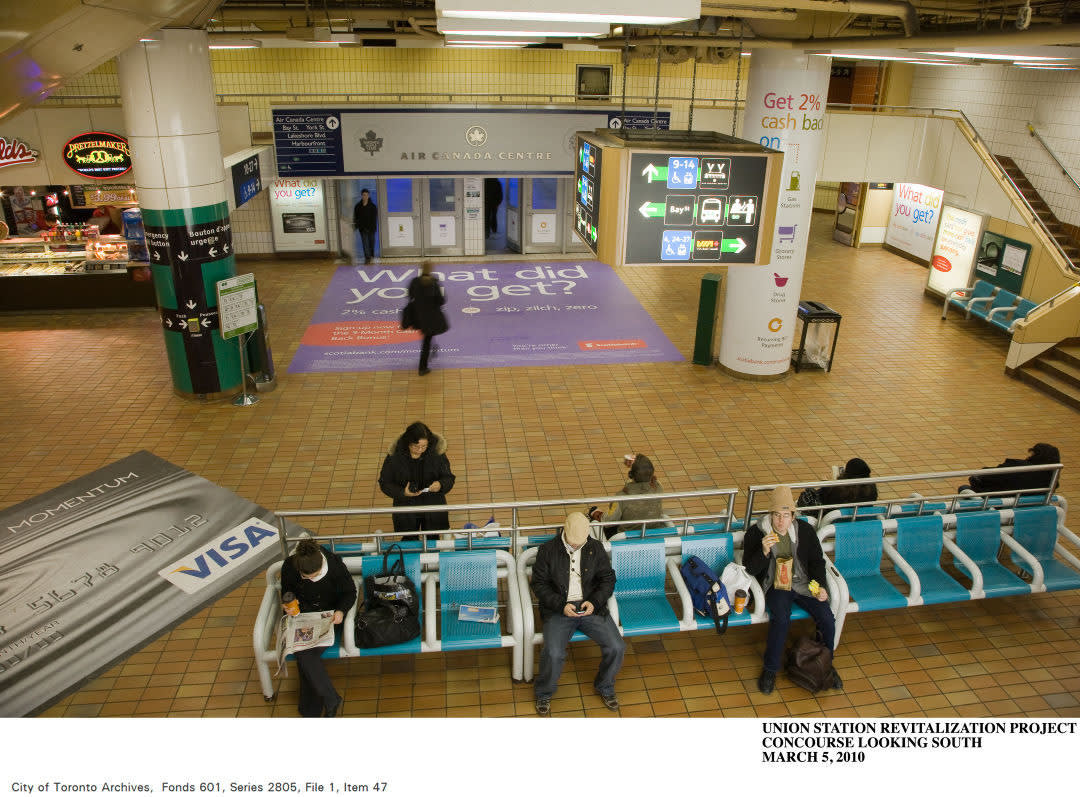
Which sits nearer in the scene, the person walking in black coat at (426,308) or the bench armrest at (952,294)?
the person walking in black coat at (426,308)

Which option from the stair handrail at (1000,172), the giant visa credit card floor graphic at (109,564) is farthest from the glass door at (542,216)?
the giant visa credit card floor graphic at (109,564)

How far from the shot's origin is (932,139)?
14.4 m

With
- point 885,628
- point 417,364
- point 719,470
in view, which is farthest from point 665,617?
point 417,364

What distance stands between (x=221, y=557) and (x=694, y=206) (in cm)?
516

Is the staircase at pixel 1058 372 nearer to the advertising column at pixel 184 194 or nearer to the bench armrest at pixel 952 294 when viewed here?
the bench armrest at pixel 952 294

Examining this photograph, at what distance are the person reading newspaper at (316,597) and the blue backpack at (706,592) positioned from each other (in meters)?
2.40

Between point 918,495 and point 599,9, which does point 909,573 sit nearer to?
point 918,495

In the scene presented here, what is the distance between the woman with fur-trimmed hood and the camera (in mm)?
6059

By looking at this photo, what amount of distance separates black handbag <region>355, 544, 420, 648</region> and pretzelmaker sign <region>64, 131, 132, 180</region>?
10565 mm

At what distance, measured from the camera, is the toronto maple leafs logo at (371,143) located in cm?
1399

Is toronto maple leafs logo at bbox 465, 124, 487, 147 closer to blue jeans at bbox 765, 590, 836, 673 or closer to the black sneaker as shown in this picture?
blue jeans at bbox 765, 590, 836, 673

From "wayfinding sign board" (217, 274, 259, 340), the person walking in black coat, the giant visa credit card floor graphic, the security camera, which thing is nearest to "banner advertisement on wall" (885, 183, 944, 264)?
the security camera
